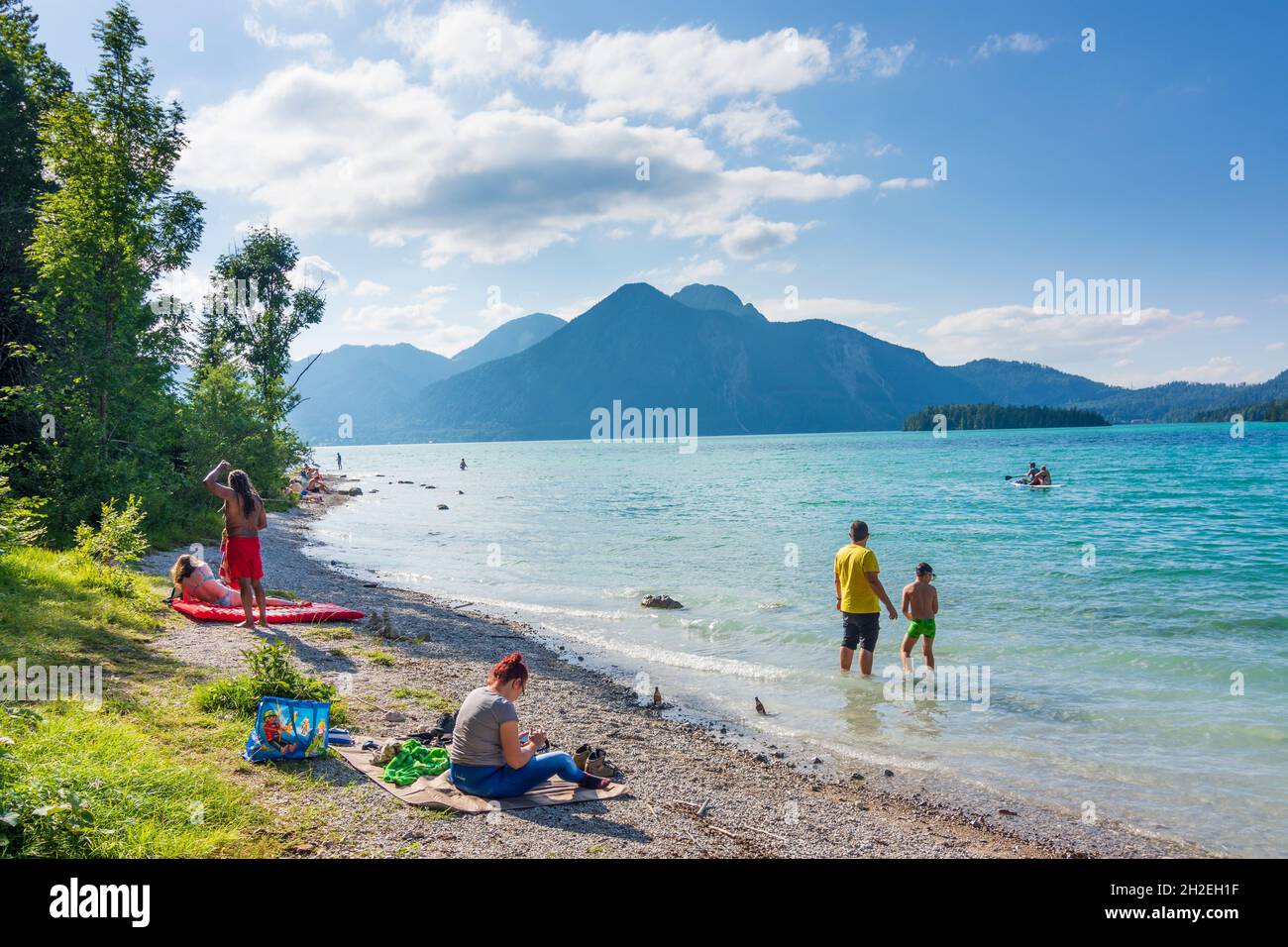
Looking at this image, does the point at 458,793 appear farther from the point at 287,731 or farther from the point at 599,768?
the point at 287,731

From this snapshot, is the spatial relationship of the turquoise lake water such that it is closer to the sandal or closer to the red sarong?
the sandal

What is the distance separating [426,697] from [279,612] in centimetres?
564

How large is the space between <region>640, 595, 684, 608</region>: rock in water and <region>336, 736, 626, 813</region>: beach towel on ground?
12.5m

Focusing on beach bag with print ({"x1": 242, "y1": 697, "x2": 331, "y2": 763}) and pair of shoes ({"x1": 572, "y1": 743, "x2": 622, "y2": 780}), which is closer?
beach bag with print ({"x1": 242, "y1": 697, "x2": 331, "y2": 763})

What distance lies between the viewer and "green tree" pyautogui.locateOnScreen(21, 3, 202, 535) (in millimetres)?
16891

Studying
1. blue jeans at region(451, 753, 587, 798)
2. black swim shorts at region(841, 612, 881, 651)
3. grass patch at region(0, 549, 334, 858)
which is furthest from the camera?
black swim shorts at region(841, 612, 881, 651)

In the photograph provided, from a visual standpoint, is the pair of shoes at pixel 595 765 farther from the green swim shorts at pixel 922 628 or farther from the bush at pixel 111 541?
the bush at pixel 111 541

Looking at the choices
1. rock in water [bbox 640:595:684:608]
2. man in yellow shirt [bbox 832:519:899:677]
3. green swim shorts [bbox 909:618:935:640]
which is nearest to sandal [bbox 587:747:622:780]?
man in yellow shirt [bbox 832:519:899:677]

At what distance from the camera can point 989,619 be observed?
1803 cm

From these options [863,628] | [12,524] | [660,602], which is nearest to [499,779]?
[863,628]

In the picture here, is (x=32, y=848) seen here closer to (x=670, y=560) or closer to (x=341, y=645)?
(x=341, y=645)

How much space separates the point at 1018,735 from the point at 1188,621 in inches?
405

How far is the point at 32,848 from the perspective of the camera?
429 centimetres
